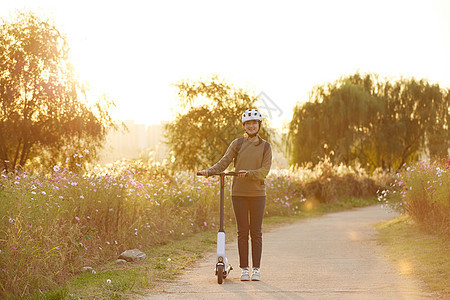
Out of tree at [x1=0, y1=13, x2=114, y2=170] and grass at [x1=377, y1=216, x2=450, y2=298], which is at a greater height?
tree at [x1=0, y1=13, x2=114, y2=170]

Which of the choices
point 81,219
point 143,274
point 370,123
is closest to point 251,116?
Result: point 143,274

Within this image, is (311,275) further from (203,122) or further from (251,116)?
(203,122)

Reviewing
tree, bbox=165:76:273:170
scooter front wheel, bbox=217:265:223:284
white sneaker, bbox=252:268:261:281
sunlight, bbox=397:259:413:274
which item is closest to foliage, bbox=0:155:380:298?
scooter front wheel, bbox=217:265:223:284

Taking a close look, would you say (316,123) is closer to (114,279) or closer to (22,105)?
(22,105)

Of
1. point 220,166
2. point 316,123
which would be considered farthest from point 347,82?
point 220,166

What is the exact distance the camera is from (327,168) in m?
23.6

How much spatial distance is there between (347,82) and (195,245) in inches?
1030

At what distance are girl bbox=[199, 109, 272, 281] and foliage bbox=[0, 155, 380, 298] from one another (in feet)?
6.95

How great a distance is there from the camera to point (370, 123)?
35500mm

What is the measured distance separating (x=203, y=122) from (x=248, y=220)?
22.7 metres

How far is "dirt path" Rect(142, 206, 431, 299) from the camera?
6.18 meters

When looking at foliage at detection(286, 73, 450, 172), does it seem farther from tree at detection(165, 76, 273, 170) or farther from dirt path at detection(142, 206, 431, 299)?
dirt path at detection(142, 206, 431, 299)

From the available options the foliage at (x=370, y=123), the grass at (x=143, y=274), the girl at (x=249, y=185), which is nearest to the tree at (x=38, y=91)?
the grass at (x=143, y=274)

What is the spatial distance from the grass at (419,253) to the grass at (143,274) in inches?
124
